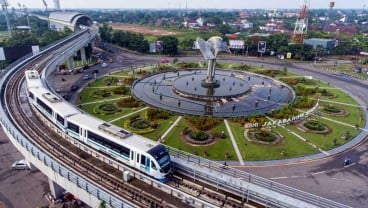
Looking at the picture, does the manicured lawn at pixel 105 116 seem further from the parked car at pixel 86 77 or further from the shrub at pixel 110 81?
the parked car at pixel 86 77

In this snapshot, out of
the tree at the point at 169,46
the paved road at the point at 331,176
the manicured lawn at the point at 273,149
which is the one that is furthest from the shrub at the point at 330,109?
the tree at the point at 169,46

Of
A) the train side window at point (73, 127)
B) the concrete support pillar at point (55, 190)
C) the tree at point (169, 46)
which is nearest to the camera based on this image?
the train side window at point (73, 127)

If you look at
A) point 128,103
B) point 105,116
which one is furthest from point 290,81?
point 105,116

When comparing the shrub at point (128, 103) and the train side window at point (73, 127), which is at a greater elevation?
the train side window at point (73, 127)

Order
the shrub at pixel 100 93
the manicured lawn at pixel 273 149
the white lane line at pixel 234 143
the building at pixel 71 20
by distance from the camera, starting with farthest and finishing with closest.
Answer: the building at pixel 71 20, the shrub at pixel 100 93, the manicured lawn at pixel 273 149, the white lane line at pixel 234 143

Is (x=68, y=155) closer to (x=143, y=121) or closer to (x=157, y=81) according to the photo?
(x=143, y=121)

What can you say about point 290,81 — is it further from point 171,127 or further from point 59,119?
point 59,119
